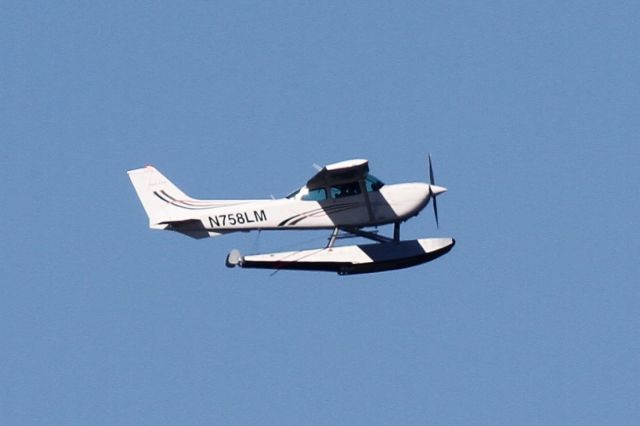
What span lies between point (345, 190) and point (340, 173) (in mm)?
926

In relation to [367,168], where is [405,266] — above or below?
below

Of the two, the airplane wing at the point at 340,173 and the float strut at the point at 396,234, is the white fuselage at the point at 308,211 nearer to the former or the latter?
the airplane wing at the point at 340,173

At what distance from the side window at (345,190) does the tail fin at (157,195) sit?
3.77 m

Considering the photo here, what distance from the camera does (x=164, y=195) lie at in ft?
137

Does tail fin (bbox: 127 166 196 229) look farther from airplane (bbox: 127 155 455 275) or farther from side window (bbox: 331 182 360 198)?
side window (bbox: 331 182 360 198)

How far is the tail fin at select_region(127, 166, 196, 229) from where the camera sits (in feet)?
136

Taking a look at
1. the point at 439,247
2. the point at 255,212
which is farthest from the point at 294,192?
the point at 439,247

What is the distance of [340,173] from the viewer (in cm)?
4056

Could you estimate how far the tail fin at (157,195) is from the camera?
136 feet

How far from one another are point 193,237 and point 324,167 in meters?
4.03

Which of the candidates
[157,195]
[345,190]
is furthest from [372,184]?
[157,195]

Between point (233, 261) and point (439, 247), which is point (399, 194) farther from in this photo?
point (233, 261)

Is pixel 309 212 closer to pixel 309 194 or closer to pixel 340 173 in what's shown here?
pixel 309 194

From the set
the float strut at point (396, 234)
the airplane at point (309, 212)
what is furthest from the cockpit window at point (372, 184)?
the float strut at point (396, 234)
